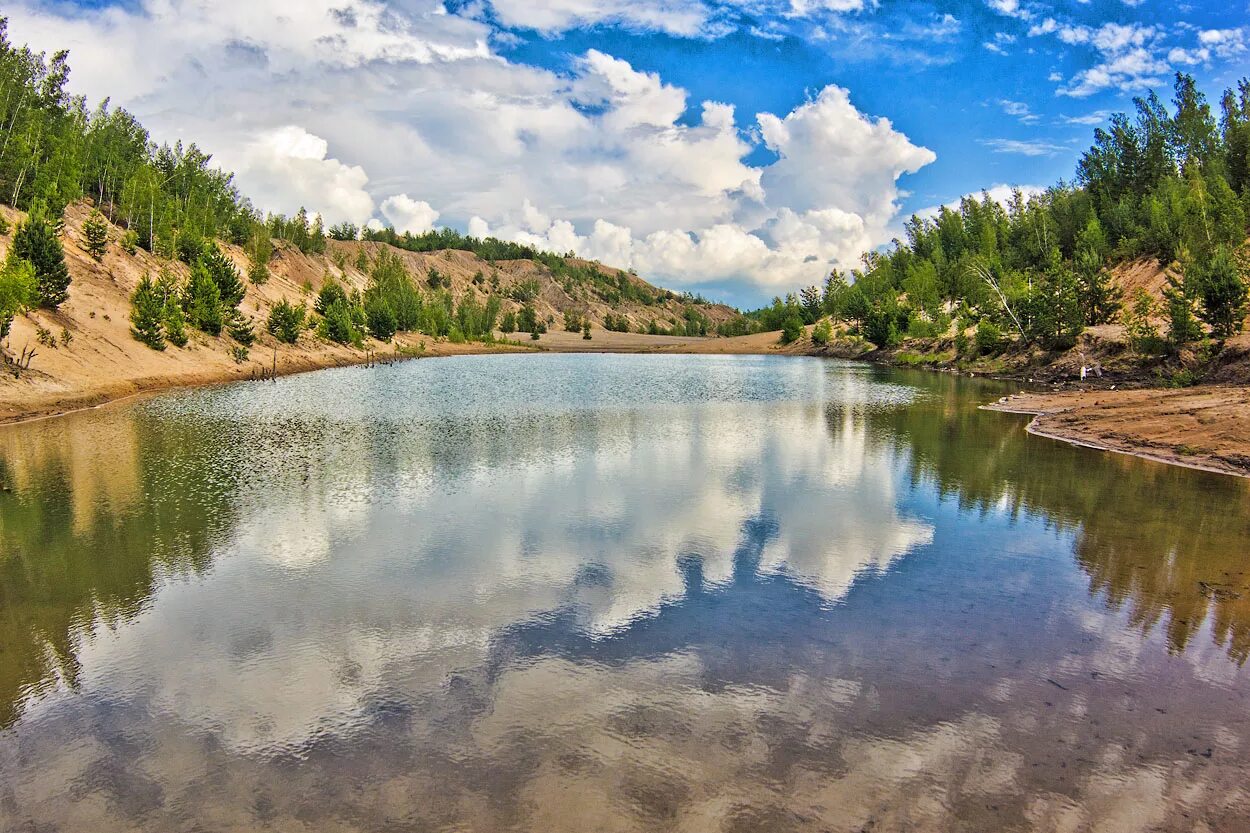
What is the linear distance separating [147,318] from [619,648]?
6197cm

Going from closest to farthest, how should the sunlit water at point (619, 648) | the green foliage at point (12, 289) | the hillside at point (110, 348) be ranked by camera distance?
the sunlit water at point (619, 648) → the green foliage at point (12, 289) → the hillside at point (110, 348)

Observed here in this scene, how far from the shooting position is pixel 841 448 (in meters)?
31.8

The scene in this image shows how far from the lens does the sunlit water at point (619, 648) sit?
8.14 metres

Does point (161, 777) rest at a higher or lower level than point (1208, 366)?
lower

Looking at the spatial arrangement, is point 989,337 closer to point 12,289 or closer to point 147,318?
point 147,318

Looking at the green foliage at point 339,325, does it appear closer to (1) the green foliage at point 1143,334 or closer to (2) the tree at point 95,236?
(2) the tree at point 95,236

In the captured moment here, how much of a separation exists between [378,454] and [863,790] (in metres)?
24.4

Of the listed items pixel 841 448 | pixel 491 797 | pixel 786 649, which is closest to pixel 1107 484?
pixel 841 448

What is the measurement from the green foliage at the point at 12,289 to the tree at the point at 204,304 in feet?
90.1

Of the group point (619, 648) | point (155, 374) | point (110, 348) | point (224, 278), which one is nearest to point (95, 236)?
point (224, 278)

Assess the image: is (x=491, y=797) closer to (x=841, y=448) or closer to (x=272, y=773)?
(x=272, y=773)

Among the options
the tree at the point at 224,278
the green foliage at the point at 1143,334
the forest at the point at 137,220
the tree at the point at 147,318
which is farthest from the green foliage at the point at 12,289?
the green foliage at the point at 1143,334

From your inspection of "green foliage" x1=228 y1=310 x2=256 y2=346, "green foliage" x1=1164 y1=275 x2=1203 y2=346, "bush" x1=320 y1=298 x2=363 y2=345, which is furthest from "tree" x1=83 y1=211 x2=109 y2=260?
"green foliage" x1=1164 y1=275 x2=1203 y2=346

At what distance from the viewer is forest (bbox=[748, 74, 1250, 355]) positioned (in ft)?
167
